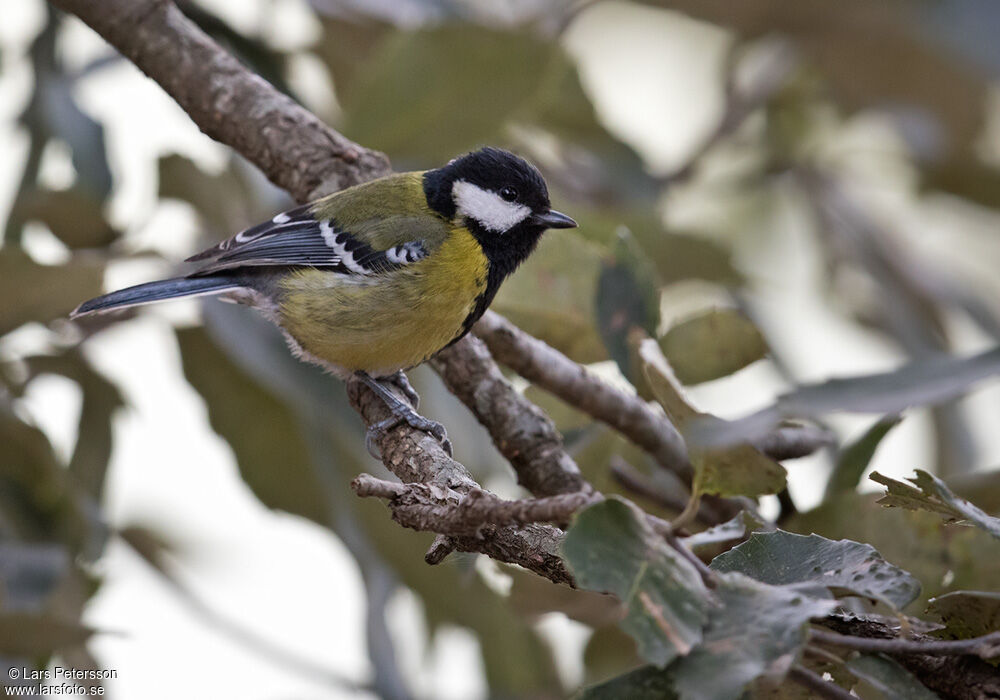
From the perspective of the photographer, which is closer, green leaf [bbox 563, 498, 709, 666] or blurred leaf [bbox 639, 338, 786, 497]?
green leaf [bbox 563, 498, 709, 666]

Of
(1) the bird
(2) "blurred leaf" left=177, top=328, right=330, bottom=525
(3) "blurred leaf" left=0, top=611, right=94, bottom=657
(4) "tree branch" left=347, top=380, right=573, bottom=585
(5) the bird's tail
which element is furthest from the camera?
(2) "blurred leaf" left=177, top=328, right=330, bottom=525

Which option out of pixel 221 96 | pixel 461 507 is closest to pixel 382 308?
pixel 221 96

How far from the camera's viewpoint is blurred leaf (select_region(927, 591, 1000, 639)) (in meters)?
0.96

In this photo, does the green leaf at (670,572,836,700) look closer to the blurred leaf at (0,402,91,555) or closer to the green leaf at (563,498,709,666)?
the green leaf at (563,498,709,666)

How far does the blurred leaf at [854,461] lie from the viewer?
155 cm

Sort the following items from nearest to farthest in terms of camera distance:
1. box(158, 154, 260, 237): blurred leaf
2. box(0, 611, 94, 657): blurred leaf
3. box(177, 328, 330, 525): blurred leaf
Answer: box(0, 611, 94, 657): blurred leaf, box(177, 328, 330, 525): blurred leaf, box(158, 154, 260, 237): blurred leaf

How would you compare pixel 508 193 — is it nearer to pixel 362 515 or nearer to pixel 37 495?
pixel 362 515

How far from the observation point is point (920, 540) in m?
1.31

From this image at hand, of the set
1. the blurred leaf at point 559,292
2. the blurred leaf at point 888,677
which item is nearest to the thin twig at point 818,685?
the blurred leaf at point 888,677

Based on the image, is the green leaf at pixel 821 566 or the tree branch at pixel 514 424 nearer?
the green leaf at pixel 821 566

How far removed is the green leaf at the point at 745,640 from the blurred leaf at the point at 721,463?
0.75 feet

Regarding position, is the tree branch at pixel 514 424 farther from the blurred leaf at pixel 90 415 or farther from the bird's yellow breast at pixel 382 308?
the blurred leaf at pixel 90 415

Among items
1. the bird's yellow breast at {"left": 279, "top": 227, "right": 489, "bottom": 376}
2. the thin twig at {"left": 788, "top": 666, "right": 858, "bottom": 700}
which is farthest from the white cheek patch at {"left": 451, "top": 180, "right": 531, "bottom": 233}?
the thin twig at {"left": 788, "top": 666, "right": 858, "bottom": 700}

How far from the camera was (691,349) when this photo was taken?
5.20 feet
